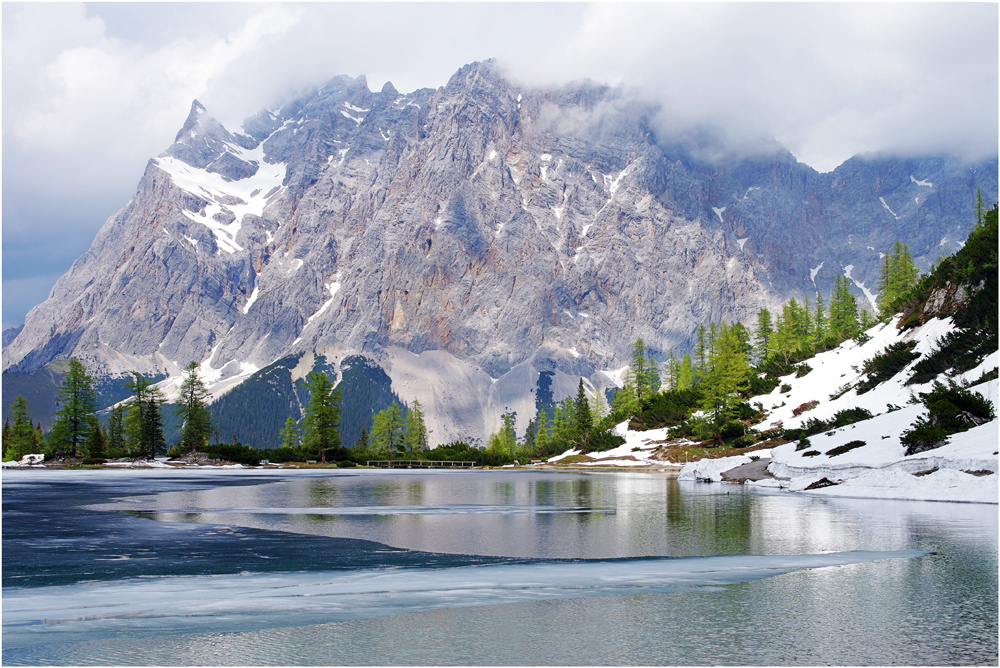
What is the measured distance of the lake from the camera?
7.51 meters

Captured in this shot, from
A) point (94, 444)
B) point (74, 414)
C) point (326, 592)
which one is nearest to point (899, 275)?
point (94, 444)

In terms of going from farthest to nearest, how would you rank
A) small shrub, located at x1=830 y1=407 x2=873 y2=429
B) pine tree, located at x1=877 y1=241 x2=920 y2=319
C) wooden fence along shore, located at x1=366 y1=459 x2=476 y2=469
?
pine tree, located at x1=877 y1=241 x2=920 y2=319 < wooden fence along shore, located at x1=366 y1=459 x2=476 y2=469 < small shrub, located at x1=830 y1=407 x2=873 y2=429

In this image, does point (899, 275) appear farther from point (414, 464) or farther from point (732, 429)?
point (414, 464)

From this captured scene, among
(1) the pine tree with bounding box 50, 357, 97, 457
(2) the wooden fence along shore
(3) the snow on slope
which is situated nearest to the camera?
(3) the snow on slope

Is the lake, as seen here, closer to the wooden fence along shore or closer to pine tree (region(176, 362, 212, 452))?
pine tree (region(176, 362, 212, 452))

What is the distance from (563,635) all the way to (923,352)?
4629cm

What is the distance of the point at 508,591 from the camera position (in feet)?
34.0

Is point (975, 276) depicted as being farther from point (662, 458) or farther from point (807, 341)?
point (807, 341)

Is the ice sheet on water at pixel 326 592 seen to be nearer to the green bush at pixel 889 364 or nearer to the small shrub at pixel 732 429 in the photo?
the green bush at pixel 889 364

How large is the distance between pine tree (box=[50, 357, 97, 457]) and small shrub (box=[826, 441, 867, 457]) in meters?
81.8

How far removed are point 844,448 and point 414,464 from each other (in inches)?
2810

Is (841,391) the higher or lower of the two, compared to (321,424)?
higher

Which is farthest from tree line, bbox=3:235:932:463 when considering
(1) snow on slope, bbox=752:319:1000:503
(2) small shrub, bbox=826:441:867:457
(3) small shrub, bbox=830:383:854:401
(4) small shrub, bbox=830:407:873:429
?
(2) small shrub, bbox=826:441:867:457

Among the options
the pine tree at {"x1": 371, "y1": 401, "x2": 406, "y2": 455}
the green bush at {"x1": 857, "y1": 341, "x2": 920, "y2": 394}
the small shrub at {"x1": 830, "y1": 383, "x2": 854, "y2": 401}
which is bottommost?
the pine tree at {"x1": 371, "y1": 401, "x2": 406, "y2": 455}
